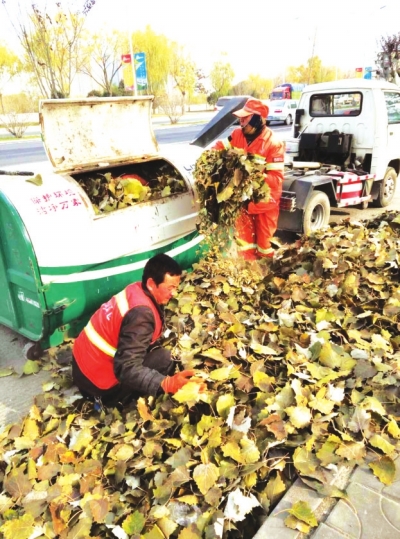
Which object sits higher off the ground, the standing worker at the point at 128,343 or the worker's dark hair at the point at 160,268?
the worker's dark hair at the point at 160,268

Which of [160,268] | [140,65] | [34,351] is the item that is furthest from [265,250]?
[140,65]

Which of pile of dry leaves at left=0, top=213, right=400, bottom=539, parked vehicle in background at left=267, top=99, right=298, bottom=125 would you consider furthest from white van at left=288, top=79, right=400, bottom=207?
parked vehicle in background at left=267, top=99, right=298, bottom=125

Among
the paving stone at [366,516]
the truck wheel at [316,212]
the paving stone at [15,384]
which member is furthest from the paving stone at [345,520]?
the truck wheel at [316,212]

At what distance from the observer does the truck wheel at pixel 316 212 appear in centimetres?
587

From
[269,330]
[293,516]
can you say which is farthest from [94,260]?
[293,516]

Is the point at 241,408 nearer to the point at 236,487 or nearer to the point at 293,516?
the point at 236,487

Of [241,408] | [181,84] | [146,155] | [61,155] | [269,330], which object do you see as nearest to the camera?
[241,408]

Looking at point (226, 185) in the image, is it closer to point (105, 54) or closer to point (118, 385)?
point (118, 385)

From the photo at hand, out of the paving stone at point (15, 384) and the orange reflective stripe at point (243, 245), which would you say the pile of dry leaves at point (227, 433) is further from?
the orange reflective stripe at point (243, 245)

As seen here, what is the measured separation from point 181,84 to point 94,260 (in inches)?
1809

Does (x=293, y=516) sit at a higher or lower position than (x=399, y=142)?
lower

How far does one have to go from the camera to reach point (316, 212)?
6.27 m

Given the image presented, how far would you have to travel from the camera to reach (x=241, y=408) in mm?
2539

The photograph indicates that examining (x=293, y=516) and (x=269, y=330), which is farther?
(x=269, y=330)
